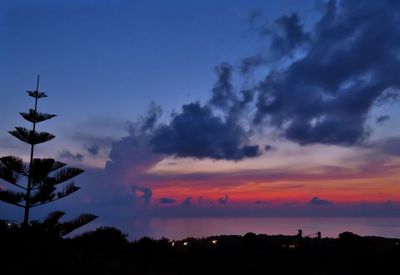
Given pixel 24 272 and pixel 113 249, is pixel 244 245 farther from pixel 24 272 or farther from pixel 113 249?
pixel 24 272

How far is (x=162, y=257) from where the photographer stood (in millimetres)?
18156

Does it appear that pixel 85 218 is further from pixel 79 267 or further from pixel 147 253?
pixel 79 267

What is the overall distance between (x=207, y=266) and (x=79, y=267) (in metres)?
9.04

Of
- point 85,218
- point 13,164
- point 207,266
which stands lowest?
point 207,266

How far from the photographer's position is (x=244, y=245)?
27484 mm

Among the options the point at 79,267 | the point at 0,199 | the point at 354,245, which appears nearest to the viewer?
the point at 79,267

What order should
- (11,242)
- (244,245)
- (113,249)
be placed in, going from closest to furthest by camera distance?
(11,242) < (113,249) < (244,245)

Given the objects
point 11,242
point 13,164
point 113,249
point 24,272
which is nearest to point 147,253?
point 113,249

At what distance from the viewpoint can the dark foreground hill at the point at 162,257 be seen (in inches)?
400

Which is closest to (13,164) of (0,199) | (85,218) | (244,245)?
(0,199)

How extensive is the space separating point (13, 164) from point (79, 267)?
6998 millimetres

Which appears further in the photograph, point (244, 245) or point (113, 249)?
point (244, 245)

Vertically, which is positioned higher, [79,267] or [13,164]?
[13,164]

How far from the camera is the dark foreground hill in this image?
10.2 metres
